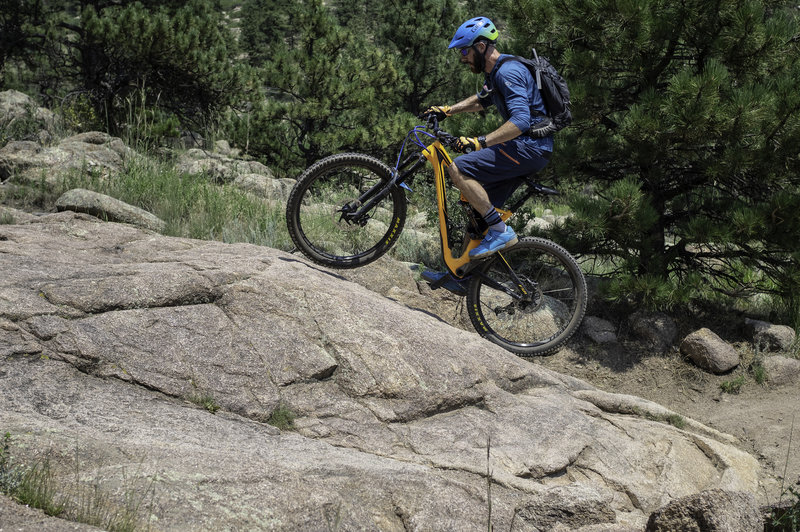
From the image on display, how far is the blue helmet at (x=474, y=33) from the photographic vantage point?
205 inches

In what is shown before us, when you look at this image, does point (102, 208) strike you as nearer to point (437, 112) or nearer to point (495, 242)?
point (437, 112)

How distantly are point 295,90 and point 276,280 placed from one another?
33.2 ft

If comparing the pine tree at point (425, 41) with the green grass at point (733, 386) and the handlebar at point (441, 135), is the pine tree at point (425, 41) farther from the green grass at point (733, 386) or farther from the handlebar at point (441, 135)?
the green grass at point (733, 386)

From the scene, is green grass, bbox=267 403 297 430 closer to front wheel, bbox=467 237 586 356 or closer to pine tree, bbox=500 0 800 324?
front wheel, bbox=467 237 586 356

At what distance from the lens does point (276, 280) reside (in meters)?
4.61

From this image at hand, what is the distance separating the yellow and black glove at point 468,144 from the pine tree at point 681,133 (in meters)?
1.77

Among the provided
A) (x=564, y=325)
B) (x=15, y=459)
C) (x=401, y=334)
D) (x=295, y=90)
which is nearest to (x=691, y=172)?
(x=564, y=325)

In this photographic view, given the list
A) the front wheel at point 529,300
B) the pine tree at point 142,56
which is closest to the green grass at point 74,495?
the front wheel at point 529,300

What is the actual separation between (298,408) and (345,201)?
2.25 meters

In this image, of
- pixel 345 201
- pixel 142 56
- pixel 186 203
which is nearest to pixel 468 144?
pixel 345 201

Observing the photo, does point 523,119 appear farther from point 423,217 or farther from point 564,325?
point 423,217

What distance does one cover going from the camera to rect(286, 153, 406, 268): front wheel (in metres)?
5.38

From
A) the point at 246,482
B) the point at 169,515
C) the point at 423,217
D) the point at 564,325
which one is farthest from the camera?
the point at 423,217

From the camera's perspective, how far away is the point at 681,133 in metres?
6.23
